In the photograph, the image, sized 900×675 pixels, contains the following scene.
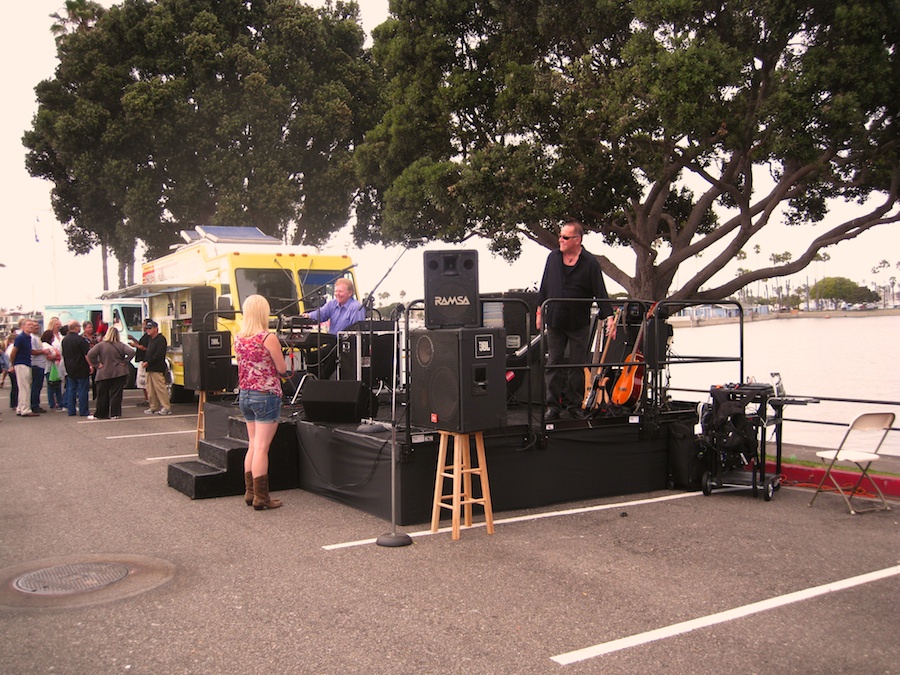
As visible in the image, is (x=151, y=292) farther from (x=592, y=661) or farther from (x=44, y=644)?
(x=592, y=661)

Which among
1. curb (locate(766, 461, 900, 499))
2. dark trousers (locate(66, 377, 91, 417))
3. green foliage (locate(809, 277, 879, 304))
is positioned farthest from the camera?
green foliage (locate(809, 277, 879, 304))

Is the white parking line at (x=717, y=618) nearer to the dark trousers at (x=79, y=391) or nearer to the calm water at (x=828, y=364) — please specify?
the calm water at (x=828, y=364)

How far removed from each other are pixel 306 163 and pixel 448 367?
80.9 ft

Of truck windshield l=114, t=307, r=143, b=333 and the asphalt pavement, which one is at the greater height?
truck windshield l=114, t=307, r=143, b=333

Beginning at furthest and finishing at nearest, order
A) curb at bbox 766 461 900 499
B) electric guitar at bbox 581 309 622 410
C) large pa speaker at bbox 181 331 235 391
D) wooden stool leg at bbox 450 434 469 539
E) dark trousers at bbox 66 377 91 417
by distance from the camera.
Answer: dark trousers at bbox 66 377 91 417, large pa speaker at bbox 181 331 235 391, electric guitar at bbox 581 309 622 410, curb at bbox 766 461 900 499, wooden stool leg at bbox 450 434 469 539

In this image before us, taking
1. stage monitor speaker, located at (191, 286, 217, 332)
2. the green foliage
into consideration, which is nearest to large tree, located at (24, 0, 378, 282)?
stage monitor speaker, located at (191, 286, 217, 332)

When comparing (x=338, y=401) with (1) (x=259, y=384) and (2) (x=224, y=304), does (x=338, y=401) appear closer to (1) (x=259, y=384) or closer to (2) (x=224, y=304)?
(1) (x=259, y=384)

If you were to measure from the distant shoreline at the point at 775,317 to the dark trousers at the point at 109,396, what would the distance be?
A: 32.3 feet

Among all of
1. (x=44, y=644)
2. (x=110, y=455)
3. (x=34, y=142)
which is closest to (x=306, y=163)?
(x=34, y=142)

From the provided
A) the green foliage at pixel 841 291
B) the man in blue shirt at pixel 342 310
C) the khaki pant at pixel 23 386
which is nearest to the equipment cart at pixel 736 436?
the man in blue shirt at pixel 342 310

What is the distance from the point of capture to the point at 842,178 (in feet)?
55.3

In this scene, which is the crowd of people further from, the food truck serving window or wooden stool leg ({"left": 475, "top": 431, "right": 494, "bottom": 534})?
wooden stool leg ({"left": 475, "top": 431, "right": 494, "bottom": 534})

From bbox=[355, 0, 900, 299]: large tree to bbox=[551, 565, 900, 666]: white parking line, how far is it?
37.1 feet

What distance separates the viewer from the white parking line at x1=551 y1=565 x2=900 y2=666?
4000 mm
